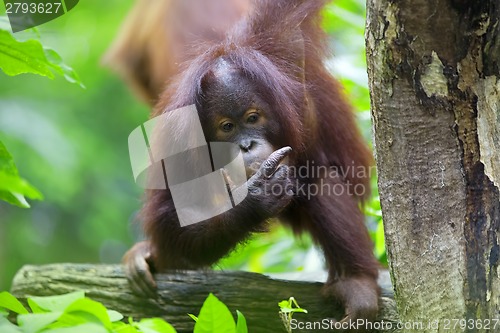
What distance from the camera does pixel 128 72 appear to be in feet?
18.7

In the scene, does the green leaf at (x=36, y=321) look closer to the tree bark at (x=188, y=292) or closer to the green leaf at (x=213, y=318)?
the green leaf at (x=213, y=318)

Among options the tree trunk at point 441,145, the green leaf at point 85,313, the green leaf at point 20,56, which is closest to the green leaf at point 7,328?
the green leaf at point 85,313

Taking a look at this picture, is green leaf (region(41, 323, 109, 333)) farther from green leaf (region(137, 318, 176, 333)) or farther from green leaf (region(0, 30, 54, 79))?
green leaf (region(0, 30, 54, 79))

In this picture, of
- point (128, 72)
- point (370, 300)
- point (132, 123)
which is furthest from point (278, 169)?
point (132, 123)

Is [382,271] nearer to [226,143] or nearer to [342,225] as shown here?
[342,225]

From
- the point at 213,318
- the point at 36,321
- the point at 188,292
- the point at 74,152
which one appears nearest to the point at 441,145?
the point at 213,318

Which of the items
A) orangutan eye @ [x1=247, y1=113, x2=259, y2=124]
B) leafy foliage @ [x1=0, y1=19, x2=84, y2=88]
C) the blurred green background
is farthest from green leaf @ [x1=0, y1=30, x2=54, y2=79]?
the blurred green background

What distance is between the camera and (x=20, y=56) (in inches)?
79.4

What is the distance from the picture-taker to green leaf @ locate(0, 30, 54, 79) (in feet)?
6.53

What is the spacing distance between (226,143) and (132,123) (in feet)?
18.0

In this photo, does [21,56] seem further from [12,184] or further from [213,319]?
[213,319]

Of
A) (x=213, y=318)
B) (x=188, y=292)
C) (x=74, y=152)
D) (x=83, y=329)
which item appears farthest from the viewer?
(x=74, y=152)

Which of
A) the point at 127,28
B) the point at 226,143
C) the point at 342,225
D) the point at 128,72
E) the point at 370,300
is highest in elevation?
the point at 127,28

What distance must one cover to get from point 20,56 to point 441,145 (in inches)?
49.1
